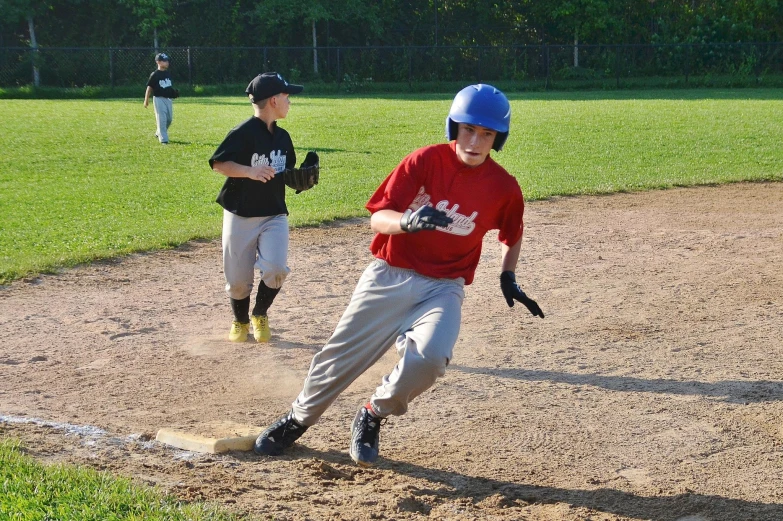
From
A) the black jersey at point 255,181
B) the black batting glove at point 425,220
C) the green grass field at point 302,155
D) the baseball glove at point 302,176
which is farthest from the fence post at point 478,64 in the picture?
the black batting glove at point 425,220

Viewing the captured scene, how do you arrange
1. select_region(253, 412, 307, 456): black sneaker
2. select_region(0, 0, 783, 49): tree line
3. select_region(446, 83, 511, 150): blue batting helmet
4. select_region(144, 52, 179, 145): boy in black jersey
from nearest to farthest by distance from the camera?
select_region(446, 83, 511, 150): blue batting helmet → select_region(253, 412, 307, 456): black sneaker → select_region(144, 52, 179, 145): boy in black jersey → select_region(0, 0, 783, 49): tree line

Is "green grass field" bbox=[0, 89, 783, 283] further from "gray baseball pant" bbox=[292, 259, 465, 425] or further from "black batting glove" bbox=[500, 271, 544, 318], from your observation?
"black batting glove" bbox=[500, 271, 544, 318]

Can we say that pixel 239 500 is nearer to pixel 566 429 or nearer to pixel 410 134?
pixel 566 429

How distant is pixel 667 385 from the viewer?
17.5 ft

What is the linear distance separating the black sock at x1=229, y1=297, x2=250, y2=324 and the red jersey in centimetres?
233

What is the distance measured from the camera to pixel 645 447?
175 inches

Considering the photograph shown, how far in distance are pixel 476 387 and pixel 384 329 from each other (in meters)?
1.41

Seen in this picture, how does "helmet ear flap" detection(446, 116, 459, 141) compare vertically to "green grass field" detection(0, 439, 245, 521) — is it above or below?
above

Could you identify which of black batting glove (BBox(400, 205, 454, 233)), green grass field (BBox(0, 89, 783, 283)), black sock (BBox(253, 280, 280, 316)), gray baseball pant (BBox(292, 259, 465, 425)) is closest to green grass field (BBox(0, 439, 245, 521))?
gray baseball pant (BBox(292, 259, 465, 425))

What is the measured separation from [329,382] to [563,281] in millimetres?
4056

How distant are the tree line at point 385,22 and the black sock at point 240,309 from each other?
3525cm

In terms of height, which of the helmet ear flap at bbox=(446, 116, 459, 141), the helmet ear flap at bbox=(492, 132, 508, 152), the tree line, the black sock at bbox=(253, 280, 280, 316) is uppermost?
the tree line

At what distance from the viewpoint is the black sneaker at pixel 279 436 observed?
14.1 feet

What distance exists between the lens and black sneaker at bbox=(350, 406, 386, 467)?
409 cm
